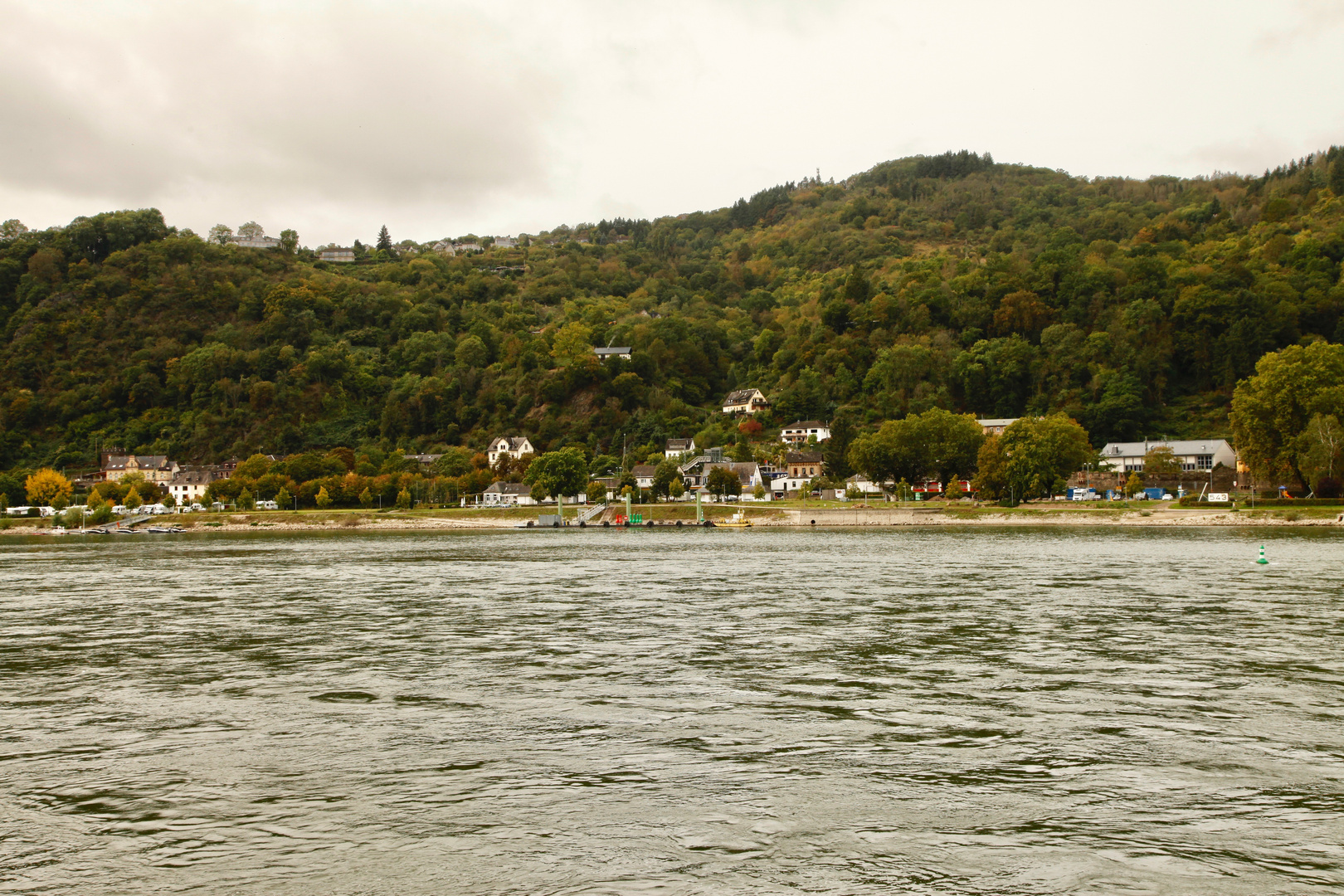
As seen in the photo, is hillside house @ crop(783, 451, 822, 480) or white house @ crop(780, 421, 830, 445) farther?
white house @ crop(780, 421, 830, 445)

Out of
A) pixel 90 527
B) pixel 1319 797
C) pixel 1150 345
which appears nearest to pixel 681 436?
pixel 1150 345

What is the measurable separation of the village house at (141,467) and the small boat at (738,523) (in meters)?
105

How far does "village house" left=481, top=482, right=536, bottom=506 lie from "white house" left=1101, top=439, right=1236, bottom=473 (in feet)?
267

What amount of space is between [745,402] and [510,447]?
46.4 meters

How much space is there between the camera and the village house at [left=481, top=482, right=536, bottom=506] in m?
138

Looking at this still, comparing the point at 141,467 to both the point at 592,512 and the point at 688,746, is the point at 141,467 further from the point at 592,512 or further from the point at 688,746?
the point at 688,746

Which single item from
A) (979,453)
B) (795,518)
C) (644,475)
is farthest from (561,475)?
(979,453)

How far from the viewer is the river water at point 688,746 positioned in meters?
9.53

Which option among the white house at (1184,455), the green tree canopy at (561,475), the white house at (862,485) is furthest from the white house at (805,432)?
the white house at (1184,455)

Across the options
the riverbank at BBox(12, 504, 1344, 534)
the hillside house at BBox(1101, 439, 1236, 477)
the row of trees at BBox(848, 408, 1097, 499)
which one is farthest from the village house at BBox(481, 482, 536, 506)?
the hillside house at BBox(1101, 439, 1236, 477)

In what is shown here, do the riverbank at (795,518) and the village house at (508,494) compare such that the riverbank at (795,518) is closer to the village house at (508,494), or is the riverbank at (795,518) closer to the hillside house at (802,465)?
the village house at (508,494)

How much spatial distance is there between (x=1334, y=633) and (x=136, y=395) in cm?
20223

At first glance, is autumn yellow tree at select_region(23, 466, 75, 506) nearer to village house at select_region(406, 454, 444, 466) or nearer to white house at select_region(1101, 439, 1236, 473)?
village house at select_region(406, 454, 444, 466)

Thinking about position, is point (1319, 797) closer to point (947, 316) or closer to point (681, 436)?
point (681, 436)
